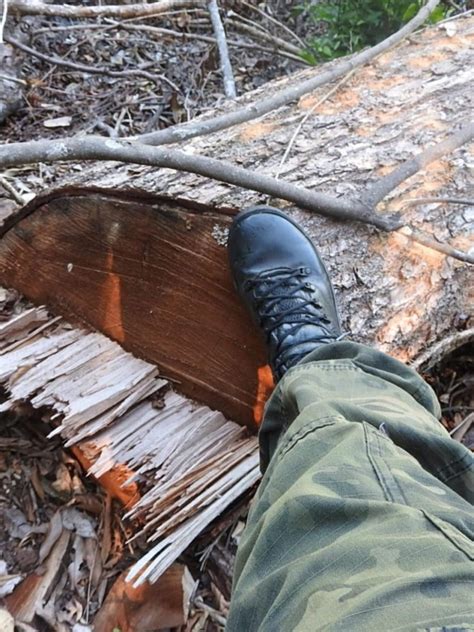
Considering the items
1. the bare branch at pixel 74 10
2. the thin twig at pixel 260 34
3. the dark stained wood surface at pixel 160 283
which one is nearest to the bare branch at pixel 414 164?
the dark stained wood surface at pixel 160 283

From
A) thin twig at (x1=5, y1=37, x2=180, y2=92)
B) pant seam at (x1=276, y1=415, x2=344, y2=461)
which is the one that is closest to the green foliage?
thin twig at (x1=5, y1=37, x2=180, y2=92)

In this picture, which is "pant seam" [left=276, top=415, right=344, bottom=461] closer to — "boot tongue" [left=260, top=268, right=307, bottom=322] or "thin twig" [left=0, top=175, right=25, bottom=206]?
"boot tongue" [left=260, top=268, right=307, bottom=322]

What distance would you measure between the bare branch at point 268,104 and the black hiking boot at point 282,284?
0.34m

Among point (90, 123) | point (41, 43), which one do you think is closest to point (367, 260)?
point (90, 123)

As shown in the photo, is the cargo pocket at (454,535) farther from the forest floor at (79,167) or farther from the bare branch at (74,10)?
the bare branch at (74,10)

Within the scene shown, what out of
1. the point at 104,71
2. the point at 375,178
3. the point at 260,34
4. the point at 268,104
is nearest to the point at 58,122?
the point at 104,71

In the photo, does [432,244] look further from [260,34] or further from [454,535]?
[260,34]

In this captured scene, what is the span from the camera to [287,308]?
1.49 m

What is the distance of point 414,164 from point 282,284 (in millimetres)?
506

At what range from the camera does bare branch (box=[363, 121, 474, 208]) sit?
5.07 feet

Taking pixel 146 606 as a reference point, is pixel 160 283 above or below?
above

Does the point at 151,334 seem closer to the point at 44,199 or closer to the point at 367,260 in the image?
the point at 44,199

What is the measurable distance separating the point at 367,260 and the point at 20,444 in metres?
1.08

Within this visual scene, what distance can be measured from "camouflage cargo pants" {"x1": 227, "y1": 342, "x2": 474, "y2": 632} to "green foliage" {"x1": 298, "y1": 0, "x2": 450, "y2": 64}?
7.26ft
